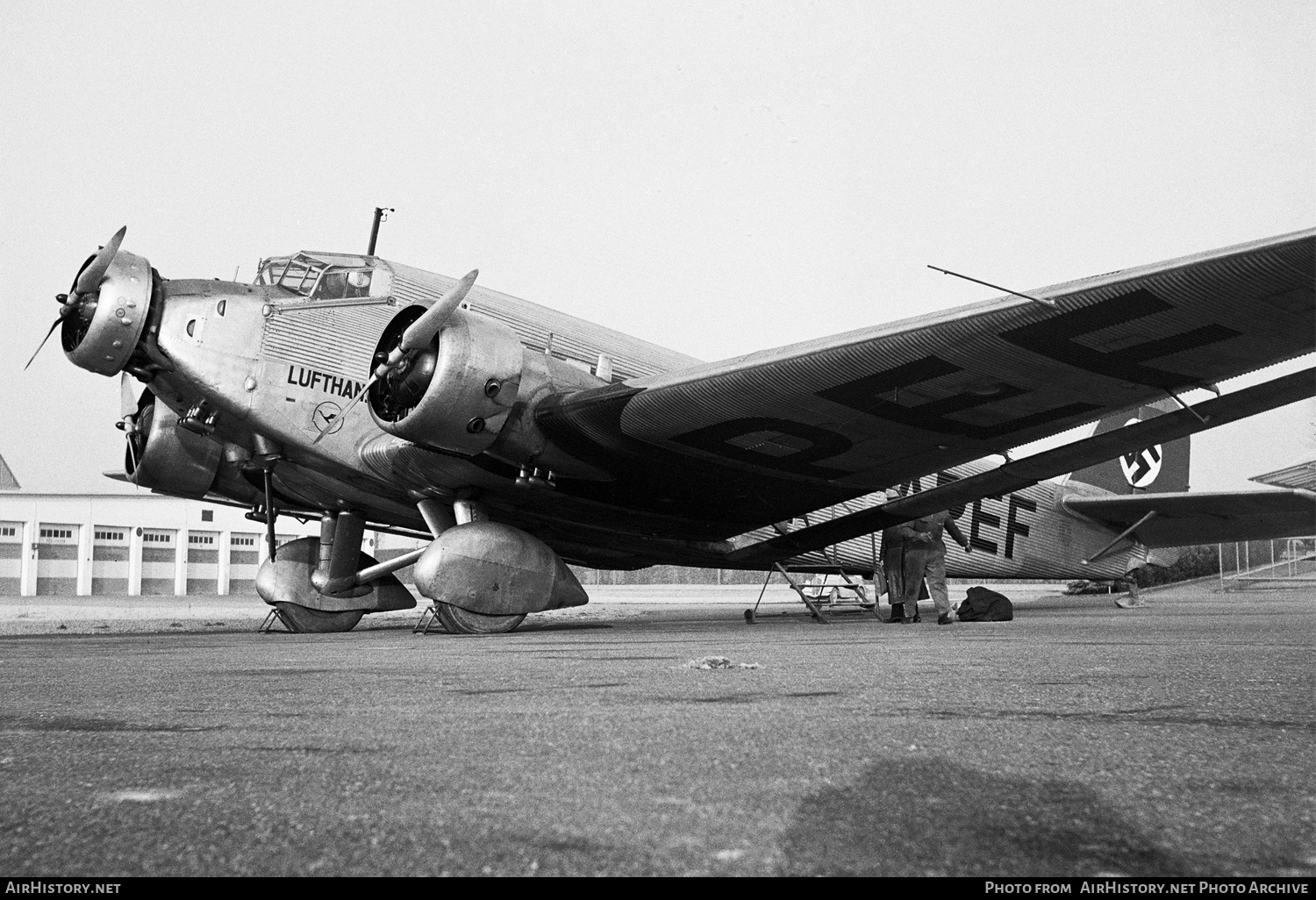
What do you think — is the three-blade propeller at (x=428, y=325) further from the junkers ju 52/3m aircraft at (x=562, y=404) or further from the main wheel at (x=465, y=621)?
the main wheel at (x=465, y=621)

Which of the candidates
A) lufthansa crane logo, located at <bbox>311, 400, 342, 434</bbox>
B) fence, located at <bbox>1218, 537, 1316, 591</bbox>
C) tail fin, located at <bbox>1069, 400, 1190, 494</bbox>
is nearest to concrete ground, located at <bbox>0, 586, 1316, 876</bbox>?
lufthansa crane logo, located at <bbox>311, 400, 342, 434</bbox>

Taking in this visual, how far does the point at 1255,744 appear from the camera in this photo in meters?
2.45

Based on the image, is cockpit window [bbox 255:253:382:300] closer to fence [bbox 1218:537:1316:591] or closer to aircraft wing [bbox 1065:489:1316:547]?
aircraft wing [bbox 1065:489:1316:547]

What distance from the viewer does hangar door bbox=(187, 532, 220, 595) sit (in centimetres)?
3778

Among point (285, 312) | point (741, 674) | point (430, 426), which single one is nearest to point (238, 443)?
point (285, 312)

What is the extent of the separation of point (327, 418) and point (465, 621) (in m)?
2.64

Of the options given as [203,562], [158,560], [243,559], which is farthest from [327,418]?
[243,559]

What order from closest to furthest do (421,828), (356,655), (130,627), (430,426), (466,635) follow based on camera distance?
(421,828)
(356,655)
(430,426)
(466,635)
(130,627)

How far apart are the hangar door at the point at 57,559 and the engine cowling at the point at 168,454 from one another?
27.0 metres

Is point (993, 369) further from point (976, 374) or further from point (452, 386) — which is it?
point (452, 386)

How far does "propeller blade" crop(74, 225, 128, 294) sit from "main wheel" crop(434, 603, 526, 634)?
4.43 metres

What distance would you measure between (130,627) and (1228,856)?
15.7 meters

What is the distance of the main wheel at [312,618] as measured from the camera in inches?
446
